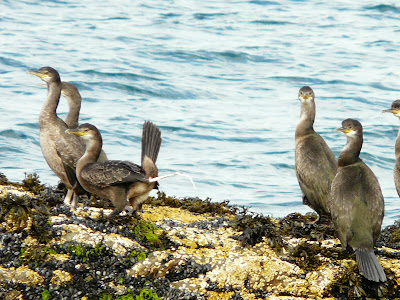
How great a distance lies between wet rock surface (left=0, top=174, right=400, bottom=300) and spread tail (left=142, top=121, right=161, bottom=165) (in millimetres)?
1032

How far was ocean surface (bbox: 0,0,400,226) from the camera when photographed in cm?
1268

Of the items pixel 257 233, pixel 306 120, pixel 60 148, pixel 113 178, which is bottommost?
pixel 257 233

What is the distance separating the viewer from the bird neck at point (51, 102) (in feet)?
24.7

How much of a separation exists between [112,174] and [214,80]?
12275 mm

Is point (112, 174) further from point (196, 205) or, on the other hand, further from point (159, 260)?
point (159, 260)

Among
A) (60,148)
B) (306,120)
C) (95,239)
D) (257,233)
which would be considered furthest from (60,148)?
(306,120)

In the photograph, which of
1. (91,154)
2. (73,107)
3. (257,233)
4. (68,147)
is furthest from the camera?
(73,107)

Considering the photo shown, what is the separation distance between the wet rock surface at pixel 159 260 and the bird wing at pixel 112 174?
328 mm

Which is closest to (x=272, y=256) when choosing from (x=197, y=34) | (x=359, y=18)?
(x=197, y=34)

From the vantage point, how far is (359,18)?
25.3m

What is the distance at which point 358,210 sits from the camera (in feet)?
19.5

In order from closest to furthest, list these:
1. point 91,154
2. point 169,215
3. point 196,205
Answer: point 169,215 → point 91,154 → point 196,205

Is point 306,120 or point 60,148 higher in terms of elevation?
point 306,120

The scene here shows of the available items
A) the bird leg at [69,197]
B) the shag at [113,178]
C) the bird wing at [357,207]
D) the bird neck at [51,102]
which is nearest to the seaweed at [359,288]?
the bird wing at [357,207]
